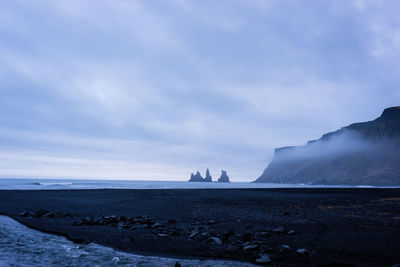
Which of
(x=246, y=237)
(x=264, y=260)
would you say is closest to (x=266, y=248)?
(x=264, y=260)

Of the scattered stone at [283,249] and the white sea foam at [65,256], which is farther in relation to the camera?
the scattered stone at [283,249]

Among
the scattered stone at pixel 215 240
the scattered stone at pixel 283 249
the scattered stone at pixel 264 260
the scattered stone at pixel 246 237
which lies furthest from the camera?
the scattered stone at pixel 246 237

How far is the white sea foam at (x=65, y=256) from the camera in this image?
7.93m

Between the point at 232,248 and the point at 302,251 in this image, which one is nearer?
the point at 302,251

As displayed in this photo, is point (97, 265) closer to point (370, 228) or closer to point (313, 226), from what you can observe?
point (313, 226)

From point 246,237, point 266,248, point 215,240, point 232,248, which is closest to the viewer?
point 266,248

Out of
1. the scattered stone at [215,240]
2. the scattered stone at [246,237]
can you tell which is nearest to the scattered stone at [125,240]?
the scattered stone at [215,240]

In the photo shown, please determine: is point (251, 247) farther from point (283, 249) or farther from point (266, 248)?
point (283, 249)

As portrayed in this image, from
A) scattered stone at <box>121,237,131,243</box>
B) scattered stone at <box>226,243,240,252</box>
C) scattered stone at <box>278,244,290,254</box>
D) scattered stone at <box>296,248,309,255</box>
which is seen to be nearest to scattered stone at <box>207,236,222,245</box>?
scattered stone at <box>226,243,240,252</box>

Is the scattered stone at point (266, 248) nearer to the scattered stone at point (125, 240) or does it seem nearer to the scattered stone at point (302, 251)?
the scattered stone at point (302, 251)

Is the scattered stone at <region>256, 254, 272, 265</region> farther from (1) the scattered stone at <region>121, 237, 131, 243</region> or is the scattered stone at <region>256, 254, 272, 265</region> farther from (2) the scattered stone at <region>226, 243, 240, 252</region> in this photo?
(1) the scattered stone at <region>121, 237, 131, 243</region>

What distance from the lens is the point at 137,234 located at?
12.2 m

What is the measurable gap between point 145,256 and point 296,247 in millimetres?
5404

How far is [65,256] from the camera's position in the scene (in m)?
8.70
